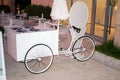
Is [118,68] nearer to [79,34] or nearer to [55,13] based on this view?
[79,34]

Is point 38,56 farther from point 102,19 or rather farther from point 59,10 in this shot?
point 102,19

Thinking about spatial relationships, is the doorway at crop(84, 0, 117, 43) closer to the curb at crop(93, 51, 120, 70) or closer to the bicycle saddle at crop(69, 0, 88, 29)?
the curb at crop(93, 51, 120, 70)

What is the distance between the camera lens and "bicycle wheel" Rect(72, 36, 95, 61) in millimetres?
5498

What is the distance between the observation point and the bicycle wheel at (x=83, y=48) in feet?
18.0

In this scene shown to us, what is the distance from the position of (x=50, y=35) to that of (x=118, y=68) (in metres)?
1.68

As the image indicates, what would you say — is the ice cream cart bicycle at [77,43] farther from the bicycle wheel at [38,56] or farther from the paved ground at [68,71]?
the paved ground at [68,71]

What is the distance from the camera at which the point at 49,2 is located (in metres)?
10.7

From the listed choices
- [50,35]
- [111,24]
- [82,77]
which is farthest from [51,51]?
[111,24]

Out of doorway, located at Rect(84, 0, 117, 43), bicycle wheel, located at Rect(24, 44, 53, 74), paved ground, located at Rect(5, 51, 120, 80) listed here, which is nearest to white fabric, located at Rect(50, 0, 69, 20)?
bicycle wheel, located at Rect(24, 44, 53, 74)

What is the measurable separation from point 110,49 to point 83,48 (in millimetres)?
753

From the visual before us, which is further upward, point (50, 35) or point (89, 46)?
point (50, 35)

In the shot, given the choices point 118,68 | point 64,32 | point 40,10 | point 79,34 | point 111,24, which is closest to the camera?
point 118,68

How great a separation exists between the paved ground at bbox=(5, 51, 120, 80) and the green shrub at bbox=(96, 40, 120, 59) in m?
0.33

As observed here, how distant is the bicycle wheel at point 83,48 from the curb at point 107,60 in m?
0.15
